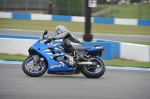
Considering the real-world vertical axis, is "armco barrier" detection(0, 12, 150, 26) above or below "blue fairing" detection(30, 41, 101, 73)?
below

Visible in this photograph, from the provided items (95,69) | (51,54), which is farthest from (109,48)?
(51,54)

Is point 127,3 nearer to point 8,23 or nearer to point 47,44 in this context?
point 8,23

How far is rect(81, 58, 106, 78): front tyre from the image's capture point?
10141 millimetres

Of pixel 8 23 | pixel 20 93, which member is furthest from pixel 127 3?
pixel 20 93

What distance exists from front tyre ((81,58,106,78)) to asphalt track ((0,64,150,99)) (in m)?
0.13

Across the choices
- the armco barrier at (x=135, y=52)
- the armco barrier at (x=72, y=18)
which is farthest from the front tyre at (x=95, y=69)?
the armco barrier at (x=72, y=18)

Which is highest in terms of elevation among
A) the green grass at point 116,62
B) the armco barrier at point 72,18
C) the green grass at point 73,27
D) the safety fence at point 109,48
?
the safety fence at point 109,48

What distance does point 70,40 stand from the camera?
34.0ft

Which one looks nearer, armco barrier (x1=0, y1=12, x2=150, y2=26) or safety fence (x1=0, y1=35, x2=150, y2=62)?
safety fence (x1=0, y1=35, x2=150, y2=62)

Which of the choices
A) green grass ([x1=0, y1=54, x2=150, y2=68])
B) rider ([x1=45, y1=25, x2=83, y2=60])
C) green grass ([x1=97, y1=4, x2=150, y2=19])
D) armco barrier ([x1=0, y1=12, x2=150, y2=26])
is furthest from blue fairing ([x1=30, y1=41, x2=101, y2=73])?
green grass ([x1=97, y1=4, x2=150, y2=19])

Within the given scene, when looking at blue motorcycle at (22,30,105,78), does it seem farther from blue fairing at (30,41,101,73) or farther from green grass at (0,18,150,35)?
green grass at (0,18,150,35)

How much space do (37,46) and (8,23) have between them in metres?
22.7

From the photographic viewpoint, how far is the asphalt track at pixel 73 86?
7734mm

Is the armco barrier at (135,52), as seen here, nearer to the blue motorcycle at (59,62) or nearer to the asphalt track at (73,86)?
the asphalt track at (73,86)
